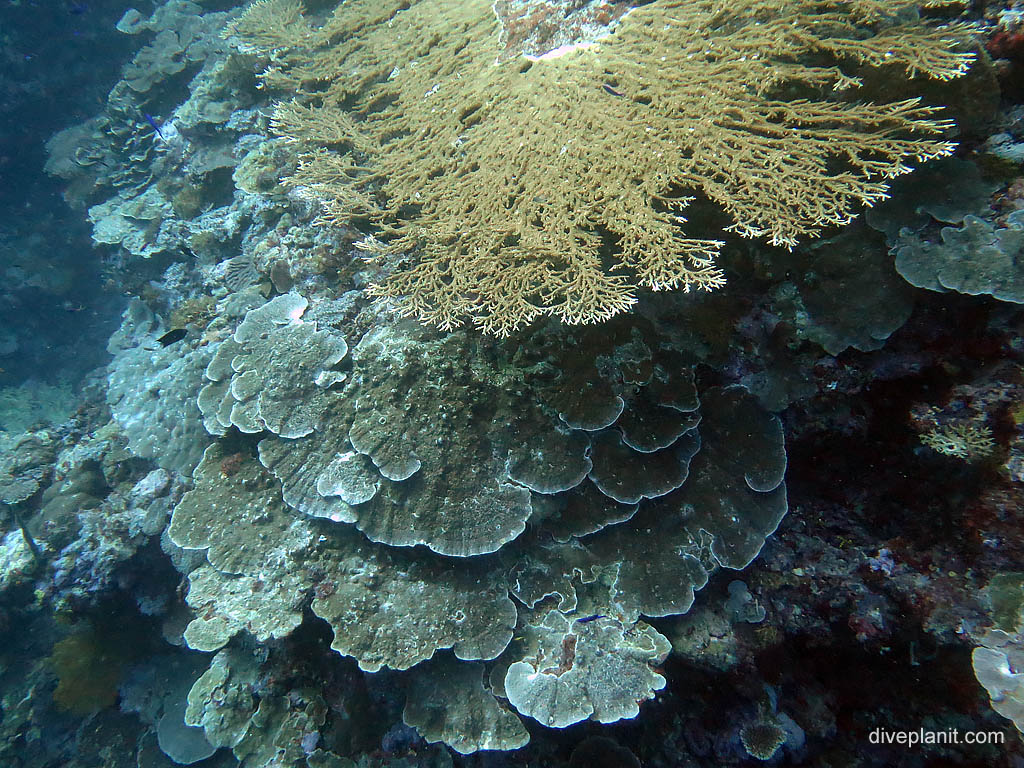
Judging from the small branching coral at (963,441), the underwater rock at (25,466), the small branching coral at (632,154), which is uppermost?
the small branching coral at (632,154)

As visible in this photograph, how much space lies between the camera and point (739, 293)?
119 inches

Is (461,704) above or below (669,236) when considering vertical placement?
below

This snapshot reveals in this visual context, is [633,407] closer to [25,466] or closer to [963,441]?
[963,441]

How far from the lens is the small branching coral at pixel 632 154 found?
2.54 m

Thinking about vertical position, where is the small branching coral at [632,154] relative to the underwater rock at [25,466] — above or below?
above

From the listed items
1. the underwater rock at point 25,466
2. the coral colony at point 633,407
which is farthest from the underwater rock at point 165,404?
the underwater rock at point 25,466

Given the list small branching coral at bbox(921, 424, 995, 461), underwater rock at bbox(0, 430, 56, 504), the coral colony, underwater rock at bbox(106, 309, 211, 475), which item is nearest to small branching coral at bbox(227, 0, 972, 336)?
the coral colony

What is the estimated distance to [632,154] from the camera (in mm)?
2869

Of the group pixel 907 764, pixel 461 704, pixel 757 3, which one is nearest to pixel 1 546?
pixel 461 704

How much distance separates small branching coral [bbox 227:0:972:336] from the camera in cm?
254

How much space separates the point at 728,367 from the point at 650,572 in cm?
159

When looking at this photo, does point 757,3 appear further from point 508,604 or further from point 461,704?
point 461,704

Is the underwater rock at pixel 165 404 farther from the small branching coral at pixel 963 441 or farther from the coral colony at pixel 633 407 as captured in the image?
the small branching coral at pixel 963 441

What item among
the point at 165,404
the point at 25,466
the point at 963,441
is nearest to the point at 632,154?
the point at 963,441
